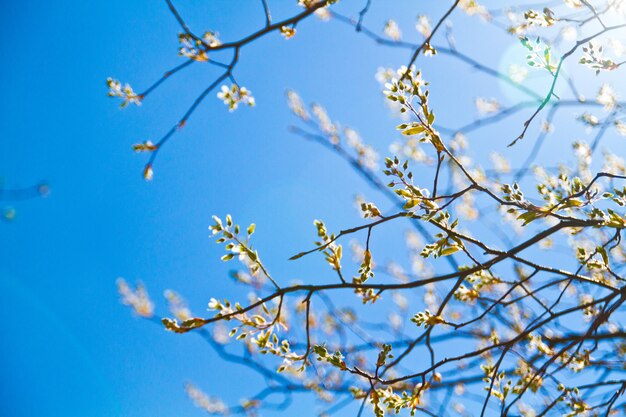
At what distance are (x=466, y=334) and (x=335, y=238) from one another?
7.53 ft

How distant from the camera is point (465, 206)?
4465 millimetres

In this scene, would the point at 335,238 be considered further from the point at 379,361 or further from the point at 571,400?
the point at 571,400

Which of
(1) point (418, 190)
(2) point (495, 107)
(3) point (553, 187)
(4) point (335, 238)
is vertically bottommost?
(4) point (335, 238)

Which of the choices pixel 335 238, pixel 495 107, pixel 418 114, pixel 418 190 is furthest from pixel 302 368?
pixel 495 107

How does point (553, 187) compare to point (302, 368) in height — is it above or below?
above

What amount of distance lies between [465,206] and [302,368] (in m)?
2.94

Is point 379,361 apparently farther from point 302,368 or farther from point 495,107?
point 495,107

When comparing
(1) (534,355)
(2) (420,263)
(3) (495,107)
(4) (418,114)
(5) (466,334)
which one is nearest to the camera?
(4) (418,114)

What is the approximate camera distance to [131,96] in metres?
2.60

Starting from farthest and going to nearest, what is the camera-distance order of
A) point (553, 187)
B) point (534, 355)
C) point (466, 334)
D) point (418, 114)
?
point (466, 334)
point (534, 355)
point (553, 187)
point (418, 114)

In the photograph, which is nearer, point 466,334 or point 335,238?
point 335,238

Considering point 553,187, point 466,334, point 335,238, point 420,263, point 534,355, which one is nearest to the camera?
point 335,238

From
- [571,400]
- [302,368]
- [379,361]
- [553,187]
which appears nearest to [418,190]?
[379,361]

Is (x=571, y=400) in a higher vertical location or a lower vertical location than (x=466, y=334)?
lower
